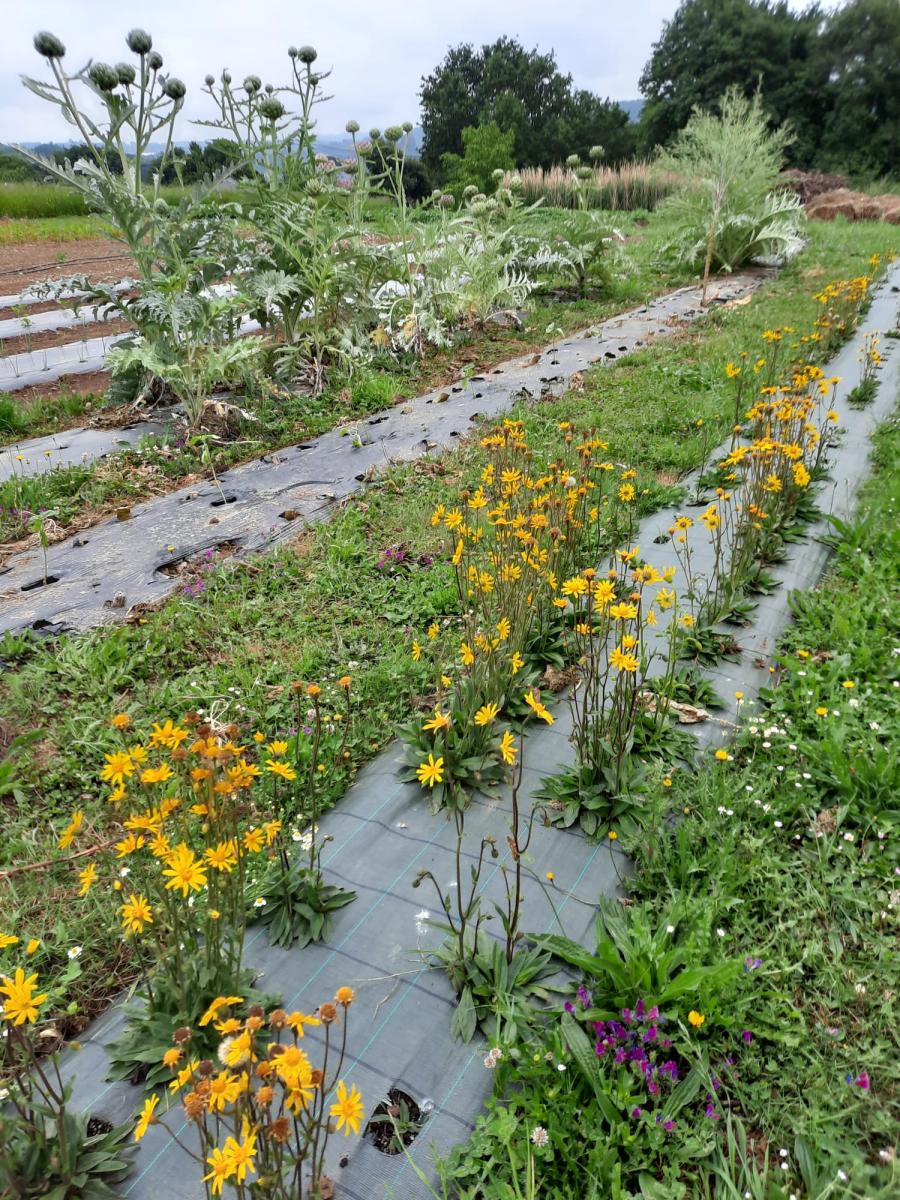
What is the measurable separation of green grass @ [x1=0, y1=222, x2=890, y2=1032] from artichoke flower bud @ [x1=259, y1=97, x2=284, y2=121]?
10.4ft

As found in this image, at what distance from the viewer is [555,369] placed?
647 centimetres

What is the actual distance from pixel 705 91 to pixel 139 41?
36127 mm

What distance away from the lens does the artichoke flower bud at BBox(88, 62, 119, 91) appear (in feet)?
14.1

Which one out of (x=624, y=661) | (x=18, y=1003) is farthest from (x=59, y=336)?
(x=18, y=1003)

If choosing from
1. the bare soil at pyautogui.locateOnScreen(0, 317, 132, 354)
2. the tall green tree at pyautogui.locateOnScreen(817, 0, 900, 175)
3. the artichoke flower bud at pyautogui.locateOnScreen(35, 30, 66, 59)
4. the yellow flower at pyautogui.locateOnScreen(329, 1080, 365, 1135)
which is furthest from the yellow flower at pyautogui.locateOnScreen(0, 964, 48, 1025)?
the tall green tree at pyautogui.locateOnScreen(817, 0, 900, 175)

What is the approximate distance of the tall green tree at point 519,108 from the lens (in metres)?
34.7

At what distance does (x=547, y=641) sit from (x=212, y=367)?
11.1ft

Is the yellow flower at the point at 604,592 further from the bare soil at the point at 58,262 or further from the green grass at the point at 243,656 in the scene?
the bare soil at the point at 58,262

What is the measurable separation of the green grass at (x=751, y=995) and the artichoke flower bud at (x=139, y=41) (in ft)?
16.4

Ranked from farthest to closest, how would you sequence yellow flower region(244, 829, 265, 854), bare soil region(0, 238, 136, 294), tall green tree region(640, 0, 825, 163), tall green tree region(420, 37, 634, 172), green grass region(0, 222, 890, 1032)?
tall green tree region(420, 37, 634, 172) → tall green tree region(640, 0, 825, 163) → bare soil region(0, 238, 136, 294) → green grass region(0, 222, 890, 1032) → yellow flower region(244, 829, 265, 854)

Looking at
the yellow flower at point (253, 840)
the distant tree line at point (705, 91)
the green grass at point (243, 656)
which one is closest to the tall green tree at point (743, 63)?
the distant tree line at point (705, 91)

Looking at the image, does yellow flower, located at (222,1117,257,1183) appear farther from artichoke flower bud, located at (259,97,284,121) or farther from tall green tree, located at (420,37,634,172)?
tall green tree, located at (420,37,634,172)

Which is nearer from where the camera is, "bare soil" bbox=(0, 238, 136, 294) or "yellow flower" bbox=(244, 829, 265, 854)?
"yellow flower" bbox=(244, 829, 265, 854)

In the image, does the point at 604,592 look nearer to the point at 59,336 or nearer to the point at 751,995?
the point at 751,995
